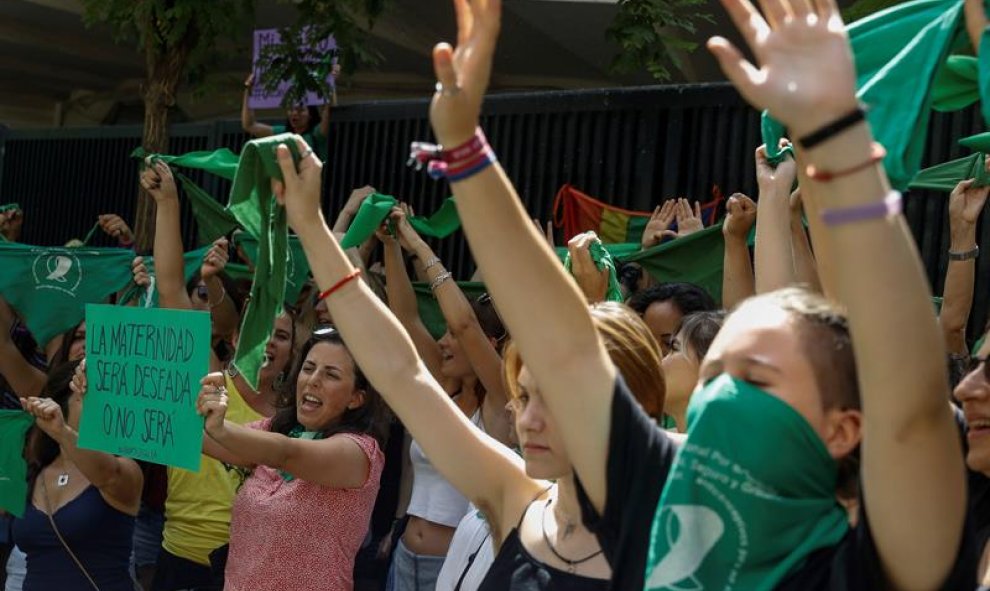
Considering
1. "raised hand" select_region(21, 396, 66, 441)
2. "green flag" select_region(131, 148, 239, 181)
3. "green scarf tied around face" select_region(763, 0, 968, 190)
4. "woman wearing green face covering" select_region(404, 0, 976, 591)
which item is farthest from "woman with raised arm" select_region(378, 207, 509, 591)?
"woman wearing green face covering" select_region(404, 0, 976, 591)

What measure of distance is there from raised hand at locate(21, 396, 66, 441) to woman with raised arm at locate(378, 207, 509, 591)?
1248mm

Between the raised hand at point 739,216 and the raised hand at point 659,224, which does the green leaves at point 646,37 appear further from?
the raised hand at point 739,216

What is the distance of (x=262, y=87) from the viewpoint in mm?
7680

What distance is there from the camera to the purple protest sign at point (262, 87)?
23.9ft

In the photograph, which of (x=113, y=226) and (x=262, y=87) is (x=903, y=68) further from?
(x=262, y=87)

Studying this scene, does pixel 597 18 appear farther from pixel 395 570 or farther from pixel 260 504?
pixel 260 504

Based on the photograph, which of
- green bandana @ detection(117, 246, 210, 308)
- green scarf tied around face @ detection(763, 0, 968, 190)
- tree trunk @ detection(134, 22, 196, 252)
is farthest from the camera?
tree trunk @ detection(134, 22, 196, 252)

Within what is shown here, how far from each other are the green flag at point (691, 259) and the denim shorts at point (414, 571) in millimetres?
1485

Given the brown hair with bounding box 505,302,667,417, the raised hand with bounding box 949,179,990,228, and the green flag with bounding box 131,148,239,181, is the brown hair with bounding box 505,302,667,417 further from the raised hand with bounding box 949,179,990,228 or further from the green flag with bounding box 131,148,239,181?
the green flag with bounding box 131,148,239,181

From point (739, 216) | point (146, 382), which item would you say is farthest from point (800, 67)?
point (146, 382)

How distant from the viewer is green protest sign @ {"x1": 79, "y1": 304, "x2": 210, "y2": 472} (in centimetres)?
450

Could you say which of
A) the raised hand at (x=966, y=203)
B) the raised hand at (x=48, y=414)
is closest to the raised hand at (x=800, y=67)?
the raised hand at (x=966, y=203)

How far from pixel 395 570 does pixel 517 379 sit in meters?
2.65

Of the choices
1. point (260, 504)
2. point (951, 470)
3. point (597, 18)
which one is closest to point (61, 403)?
point (260, 504)
